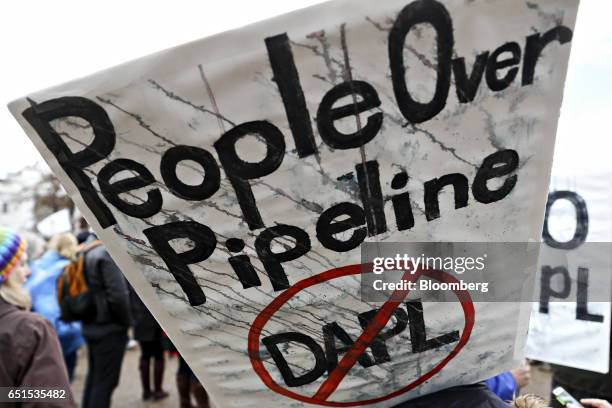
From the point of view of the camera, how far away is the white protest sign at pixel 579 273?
2.90 meters

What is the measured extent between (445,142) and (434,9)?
0.30 metres

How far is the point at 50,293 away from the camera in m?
5.29

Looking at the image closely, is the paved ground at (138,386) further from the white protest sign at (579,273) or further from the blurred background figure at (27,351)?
the blurred background figure at (27,351)

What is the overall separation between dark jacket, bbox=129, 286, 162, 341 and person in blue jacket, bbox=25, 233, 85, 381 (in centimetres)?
53

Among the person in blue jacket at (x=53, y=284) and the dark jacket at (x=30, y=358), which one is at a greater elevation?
the dark jacket at (x=30, y=358)

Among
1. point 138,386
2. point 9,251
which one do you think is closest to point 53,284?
point 138,386

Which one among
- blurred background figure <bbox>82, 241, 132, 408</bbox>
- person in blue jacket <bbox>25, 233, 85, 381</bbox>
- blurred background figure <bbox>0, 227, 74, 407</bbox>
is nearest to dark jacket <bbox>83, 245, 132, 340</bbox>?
blurred background figure <bbox>82, 241, 132, 408</bbox>

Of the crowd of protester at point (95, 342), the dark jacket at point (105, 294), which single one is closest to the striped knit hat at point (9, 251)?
the crowd of protester at point (95, 342)

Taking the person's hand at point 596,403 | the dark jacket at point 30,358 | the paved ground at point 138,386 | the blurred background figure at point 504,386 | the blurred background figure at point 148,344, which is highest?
the dark jacket at point 30,358

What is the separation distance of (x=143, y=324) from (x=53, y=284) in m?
0.86

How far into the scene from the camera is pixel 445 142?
138cm

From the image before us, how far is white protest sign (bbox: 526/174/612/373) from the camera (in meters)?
2.90

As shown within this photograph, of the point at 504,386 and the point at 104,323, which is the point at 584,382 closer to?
the point at 504,386

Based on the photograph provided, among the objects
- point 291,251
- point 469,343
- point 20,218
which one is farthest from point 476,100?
point 20,218
